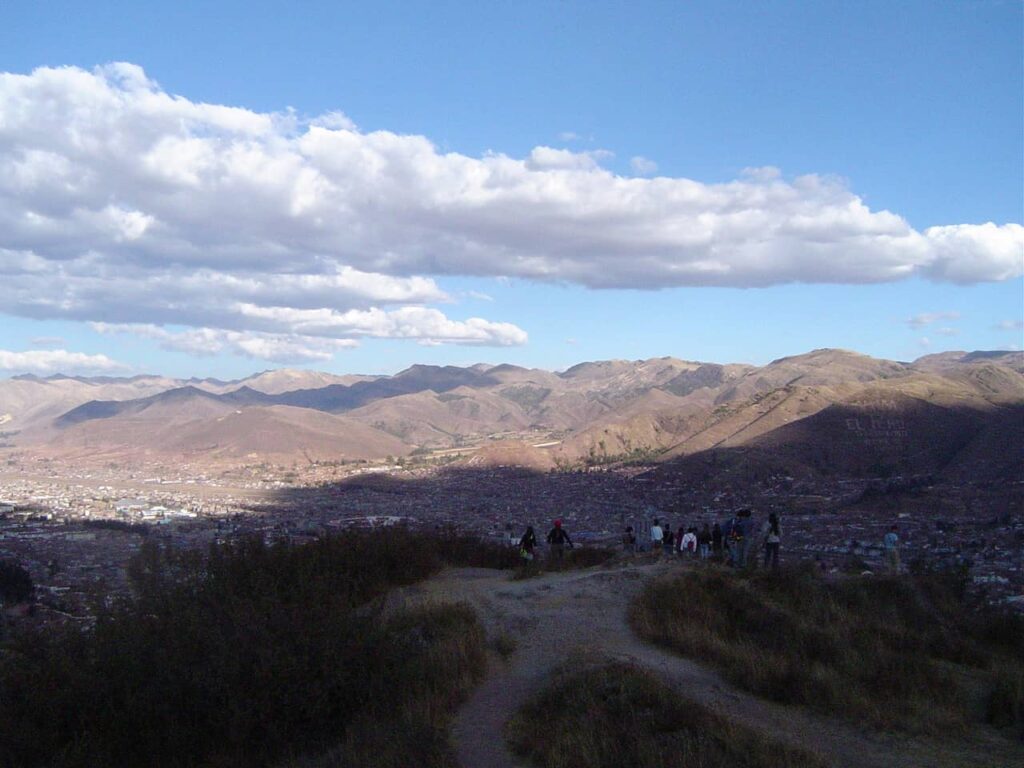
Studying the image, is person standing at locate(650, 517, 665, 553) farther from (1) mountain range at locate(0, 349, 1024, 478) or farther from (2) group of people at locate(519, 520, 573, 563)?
(1) mountain range at locate(0, 349, 1024, 478)

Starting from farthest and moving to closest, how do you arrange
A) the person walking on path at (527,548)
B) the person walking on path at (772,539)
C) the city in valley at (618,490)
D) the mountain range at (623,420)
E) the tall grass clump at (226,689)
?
the mountain range at (623,420) → the city in valley at (618,490) → the person walking on path at (527,548) → the person walking on path at (772,539) → the tall grass clump at (226,689)

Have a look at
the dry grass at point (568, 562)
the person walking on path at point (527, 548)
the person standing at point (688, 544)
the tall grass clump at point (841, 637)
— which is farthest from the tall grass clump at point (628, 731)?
the person standing at point (688, 544)

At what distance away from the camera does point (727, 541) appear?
62.9 ft

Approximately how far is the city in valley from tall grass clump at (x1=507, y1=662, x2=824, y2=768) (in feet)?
18.2

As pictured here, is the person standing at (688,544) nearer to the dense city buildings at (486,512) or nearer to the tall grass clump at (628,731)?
the dense city buildings at (486,512)

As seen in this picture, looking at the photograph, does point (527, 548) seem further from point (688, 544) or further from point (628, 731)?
point (628, 731)

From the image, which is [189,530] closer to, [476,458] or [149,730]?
[149,730]

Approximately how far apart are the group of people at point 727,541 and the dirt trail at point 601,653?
8.64ft

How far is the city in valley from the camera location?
70.3 feet

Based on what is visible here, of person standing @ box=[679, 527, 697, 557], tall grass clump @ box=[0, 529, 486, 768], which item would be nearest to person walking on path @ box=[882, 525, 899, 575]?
person standing @ box=[679, 527, 697, 557]

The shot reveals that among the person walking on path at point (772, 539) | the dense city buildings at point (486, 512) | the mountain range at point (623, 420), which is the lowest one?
the dense city buildings at point (486, 512)

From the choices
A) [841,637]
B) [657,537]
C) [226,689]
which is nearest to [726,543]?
[657,537]

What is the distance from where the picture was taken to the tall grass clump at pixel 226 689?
7.71 metres

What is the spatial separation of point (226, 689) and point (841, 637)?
725 cm
